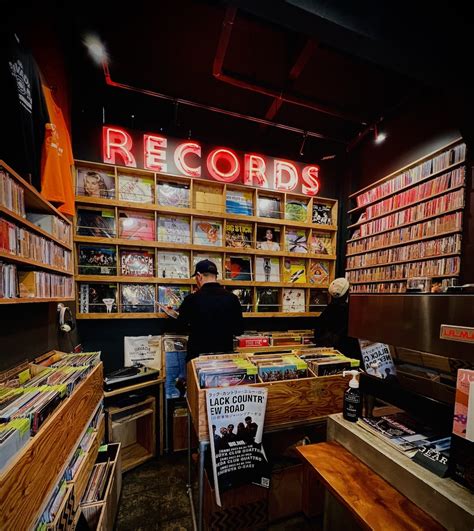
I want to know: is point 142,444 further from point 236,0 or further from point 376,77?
point 376,77

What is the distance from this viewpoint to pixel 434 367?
144 cm

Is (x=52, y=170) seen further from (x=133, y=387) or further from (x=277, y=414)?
(x=277, y=414)

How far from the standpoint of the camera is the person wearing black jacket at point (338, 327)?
2516 mm

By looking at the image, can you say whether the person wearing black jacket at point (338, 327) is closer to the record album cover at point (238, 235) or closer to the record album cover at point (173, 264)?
the record album cover at point (238, 235)

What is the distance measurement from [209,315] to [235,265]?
948 mm

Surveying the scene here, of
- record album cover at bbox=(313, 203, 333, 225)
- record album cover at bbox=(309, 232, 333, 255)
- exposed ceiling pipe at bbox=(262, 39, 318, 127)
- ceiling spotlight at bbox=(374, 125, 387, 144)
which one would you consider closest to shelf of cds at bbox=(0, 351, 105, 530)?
record album cover at bbox=(309, 232, 333, 255)

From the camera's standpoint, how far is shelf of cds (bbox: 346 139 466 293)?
2236 millimetres

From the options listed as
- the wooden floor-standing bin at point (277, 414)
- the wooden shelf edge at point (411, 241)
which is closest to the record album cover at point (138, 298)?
the wooden floor-standing bin at point (277, 414)

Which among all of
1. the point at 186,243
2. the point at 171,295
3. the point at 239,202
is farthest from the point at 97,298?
the point at 239,202

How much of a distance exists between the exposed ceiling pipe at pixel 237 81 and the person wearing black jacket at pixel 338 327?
2038mm

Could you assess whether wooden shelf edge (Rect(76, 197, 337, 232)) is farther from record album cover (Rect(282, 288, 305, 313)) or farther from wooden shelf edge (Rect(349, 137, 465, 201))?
record album cover (Rect(282, 288, 305, 313))

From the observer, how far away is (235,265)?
309 centimetres

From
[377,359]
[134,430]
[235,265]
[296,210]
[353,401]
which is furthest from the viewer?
[296,210]

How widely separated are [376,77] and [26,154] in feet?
11.1
